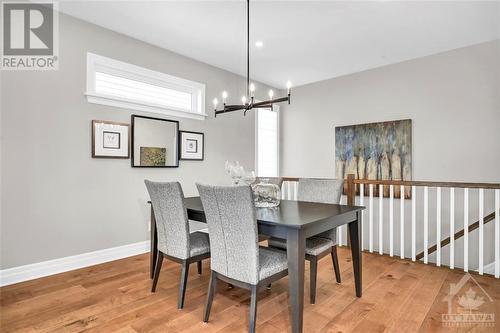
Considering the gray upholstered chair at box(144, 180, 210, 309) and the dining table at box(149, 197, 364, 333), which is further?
the gray upholstered chair at box(144, 180, 210, 309)

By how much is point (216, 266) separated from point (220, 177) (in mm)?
2659

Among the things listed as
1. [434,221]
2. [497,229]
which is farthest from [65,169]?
[434,221]

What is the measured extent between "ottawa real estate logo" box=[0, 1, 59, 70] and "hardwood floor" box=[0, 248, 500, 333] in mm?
2125

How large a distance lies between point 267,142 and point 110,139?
119 inches

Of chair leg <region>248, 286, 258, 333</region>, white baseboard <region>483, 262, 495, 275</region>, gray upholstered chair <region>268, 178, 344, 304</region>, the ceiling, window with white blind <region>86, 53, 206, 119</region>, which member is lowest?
white baseboard <region>483, 262, 495, 275</region>

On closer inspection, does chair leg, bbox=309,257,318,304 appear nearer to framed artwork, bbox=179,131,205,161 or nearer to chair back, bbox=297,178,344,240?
chair back, bbox=297,178,344,240

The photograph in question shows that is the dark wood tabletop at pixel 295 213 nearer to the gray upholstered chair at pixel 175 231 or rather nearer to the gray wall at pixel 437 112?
the gray upholstered chair at pixel 175 231

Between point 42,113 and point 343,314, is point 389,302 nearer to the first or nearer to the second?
point 343,314

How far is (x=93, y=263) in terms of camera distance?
3113mm

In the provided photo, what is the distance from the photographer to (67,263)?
293cm

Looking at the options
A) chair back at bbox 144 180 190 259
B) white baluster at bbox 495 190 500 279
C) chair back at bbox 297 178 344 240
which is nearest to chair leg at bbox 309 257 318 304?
chair back at bbox 297 178 344 240

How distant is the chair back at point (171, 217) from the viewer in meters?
2.16

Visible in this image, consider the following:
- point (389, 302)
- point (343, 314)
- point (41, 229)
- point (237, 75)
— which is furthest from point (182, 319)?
point (237, 75)

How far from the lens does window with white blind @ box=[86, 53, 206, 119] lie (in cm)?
316
